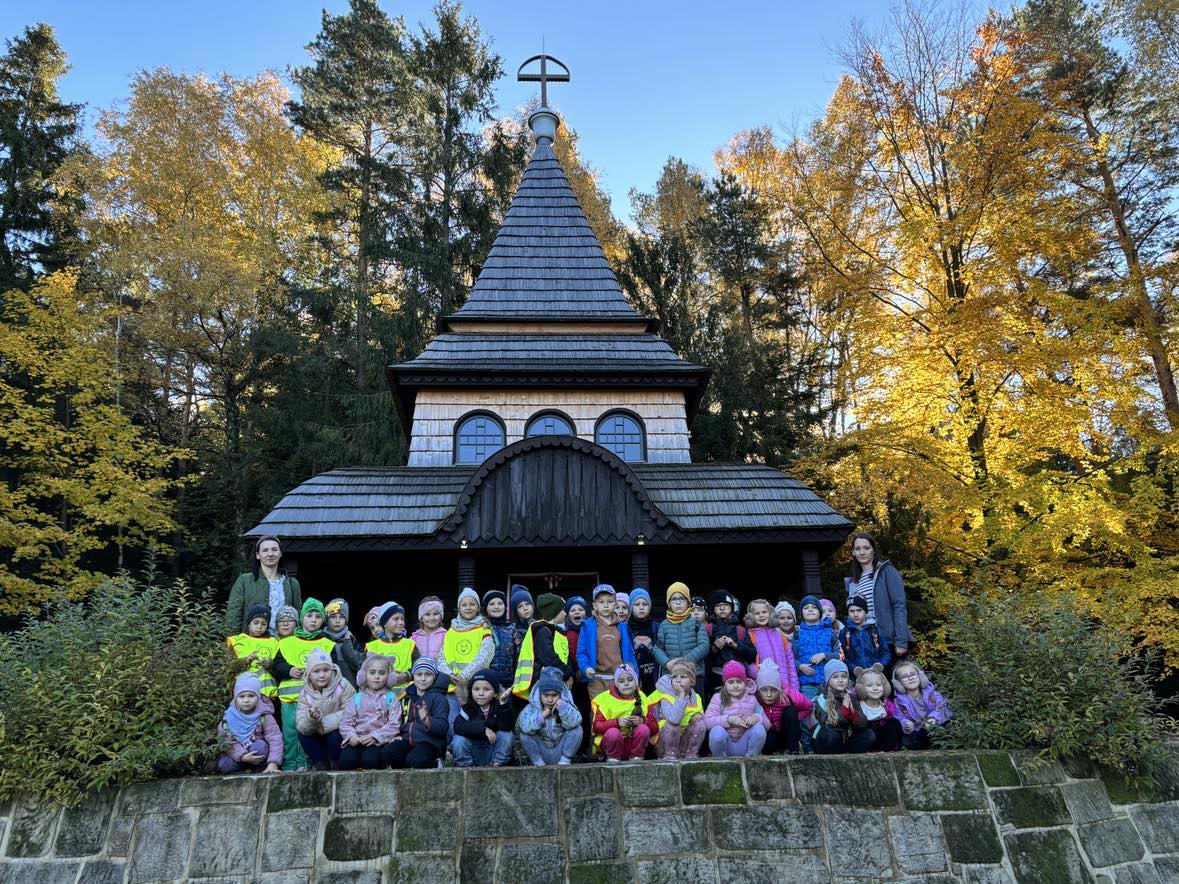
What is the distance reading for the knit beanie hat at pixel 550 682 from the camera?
5.38 metres

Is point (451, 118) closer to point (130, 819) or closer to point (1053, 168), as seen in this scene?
point (1053, 168)

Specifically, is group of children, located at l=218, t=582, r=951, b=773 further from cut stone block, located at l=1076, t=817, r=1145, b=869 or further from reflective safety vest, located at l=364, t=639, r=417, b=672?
cut stone block, located at l=1076, t=817, r=1145, b=869

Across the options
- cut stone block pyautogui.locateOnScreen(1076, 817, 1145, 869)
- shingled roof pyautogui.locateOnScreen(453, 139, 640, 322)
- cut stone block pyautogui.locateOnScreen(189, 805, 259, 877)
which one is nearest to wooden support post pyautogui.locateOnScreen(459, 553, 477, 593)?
shingled roof pyautogui.locateOnScreen(453, 139, 640, 322)

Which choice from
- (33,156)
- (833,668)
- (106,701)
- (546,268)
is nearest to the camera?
(106,701)

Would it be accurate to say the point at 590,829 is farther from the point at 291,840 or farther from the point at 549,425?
the point at 549,425

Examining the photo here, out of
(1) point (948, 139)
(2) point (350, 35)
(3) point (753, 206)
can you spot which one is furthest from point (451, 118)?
(1) point (948, 139)

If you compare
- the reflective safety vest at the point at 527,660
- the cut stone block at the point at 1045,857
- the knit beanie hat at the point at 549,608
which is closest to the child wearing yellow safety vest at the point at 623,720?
the reflective safety vest at the point at 527,660

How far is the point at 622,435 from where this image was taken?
1338 cm

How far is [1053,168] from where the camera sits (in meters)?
13.2

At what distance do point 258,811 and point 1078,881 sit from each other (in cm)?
490

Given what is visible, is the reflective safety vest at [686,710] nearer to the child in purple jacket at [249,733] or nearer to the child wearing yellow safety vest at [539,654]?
the child wearing yellow safety vest at [539,654]

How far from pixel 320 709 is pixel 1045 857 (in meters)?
4.66

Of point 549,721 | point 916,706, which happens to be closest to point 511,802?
point 549,721

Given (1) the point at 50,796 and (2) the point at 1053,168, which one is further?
(2) the point at 1053,168
